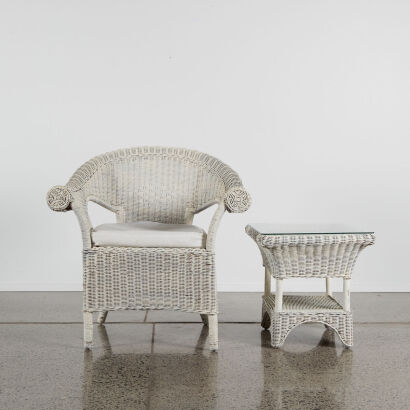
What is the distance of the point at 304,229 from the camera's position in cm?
247

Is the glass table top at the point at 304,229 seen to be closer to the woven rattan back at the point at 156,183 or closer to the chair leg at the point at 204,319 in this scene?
the woven rattan back at the point at 156,183

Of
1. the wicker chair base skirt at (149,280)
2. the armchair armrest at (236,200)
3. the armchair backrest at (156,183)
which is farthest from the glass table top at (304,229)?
the armchair backrest at (156,183)

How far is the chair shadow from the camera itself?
1784mm

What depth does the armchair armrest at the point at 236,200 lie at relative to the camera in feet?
7.77

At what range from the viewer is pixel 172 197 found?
114 inches

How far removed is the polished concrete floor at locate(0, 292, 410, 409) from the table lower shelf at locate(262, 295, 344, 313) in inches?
6.3

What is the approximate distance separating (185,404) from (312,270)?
89 centimetres

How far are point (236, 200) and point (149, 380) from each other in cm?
81

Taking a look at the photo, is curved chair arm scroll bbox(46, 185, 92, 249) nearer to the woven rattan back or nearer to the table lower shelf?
the woven rattan back

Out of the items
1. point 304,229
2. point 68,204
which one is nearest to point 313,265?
point 304,229

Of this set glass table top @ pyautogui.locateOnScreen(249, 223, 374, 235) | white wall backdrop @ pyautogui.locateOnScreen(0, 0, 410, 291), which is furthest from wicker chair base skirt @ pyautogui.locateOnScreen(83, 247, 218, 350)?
white wall backdrop @ pyautogui.locateOnScreen(0, 0, 410, 291)

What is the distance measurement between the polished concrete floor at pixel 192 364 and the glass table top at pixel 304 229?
0.50 m

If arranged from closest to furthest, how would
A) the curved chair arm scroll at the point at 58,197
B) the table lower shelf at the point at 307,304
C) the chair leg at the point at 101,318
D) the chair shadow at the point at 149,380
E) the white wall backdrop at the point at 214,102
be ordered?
the chair shadow at the point at 149,380 → the curved chair arm scroll at the point at 58,197 → the table lower shelf at the point at 307,304 → the chair leg at the point at 101,318 → the white wall backdrop at the point at 214,102

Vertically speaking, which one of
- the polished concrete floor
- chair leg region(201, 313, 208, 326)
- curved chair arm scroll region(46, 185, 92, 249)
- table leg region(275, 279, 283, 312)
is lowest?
chair leg region(201, 313, 208, 326)
